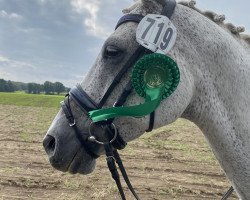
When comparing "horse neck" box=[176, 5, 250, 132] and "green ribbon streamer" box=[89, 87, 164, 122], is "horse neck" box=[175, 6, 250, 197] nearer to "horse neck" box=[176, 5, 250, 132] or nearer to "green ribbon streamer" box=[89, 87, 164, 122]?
"horse neck" box=[176, 5, 250, 132]

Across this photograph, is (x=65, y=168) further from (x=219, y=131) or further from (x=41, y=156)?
(x=41, y=156)

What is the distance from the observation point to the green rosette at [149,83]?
3021 millimetres

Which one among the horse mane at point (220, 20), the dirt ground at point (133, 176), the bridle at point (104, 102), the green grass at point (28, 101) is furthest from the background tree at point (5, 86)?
the horse mane at point (220, 20)

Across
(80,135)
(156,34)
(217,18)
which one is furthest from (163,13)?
(80,135)

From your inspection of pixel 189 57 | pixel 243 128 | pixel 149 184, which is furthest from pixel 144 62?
pixel 149 184

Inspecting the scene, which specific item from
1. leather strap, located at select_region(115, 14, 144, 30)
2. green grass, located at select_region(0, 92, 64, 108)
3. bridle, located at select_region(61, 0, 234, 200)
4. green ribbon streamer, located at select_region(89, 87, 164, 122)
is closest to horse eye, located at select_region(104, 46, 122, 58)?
bridle, located at select_region(61, 0, 234, 200)

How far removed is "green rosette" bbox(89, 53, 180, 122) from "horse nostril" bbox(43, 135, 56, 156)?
456 millimetres

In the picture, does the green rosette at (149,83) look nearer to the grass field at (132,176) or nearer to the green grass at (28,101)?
the grass field at (132,176)

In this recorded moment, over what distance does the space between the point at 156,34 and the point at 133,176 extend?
7.61 meters

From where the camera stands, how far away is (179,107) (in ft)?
10.1

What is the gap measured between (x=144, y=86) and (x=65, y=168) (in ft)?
Answer: 3.27

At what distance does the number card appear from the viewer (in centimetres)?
310

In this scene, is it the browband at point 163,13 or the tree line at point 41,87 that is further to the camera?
the tree line at point 41,87

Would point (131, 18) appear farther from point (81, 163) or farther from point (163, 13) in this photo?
point (81, 163)
